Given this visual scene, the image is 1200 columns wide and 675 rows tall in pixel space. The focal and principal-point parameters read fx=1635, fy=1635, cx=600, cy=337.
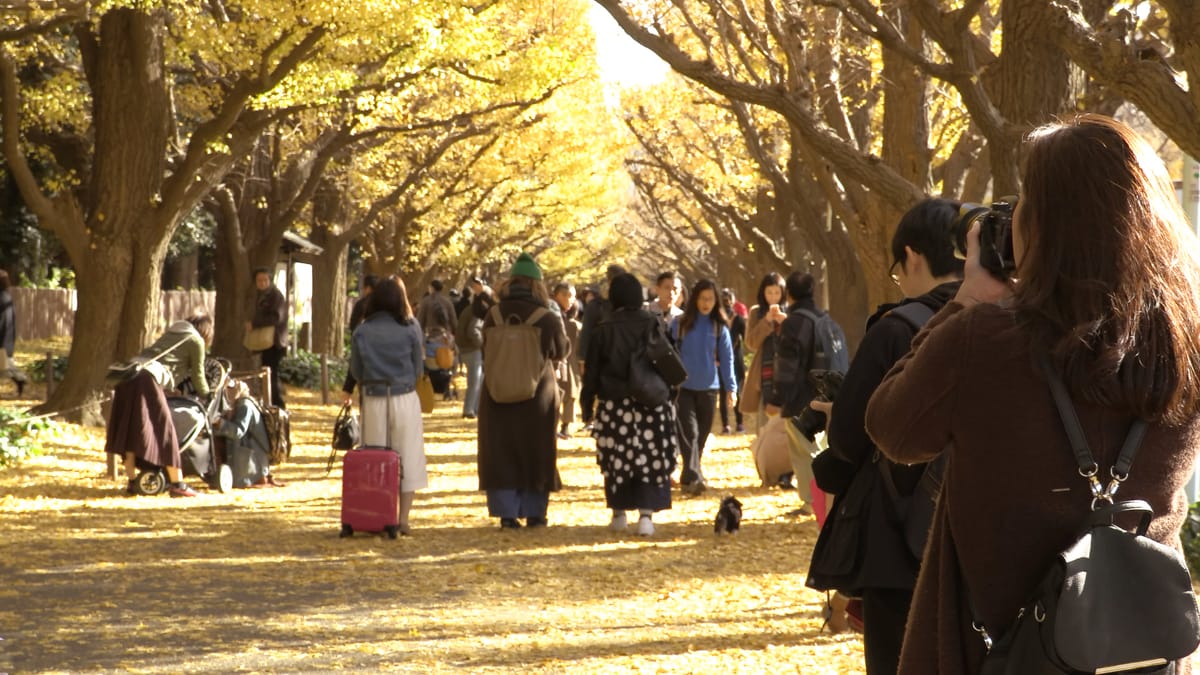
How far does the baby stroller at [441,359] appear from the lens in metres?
16.0

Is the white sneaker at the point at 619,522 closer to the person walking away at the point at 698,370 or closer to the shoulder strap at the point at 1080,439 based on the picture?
the person walking away at the point at 698,370

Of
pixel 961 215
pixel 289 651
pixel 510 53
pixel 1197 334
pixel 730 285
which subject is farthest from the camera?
pixel 730 285

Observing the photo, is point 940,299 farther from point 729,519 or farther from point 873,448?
point 729,519

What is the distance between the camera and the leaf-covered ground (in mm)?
7016

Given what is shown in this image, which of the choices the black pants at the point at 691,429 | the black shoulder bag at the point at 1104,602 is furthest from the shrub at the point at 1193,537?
the black shoulder bag at the point at 1104,602

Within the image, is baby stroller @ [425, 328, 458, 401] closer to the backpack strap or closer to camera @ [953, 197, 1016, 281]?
camera @ [953, 197, 1016, 281]

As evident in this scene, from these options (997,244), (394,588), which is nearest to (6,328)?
(394,588)

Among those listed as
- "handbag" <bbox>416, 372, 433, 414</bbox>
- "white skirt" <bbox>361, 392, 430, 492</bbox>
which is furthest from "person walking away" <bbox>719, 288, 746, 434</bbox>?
"white skirt" <bbox>361, 392, 430, 492</bbox>

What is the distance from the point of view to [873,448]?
4184 mm

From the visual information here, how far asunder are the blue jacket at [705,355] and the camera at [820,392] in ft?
29.2

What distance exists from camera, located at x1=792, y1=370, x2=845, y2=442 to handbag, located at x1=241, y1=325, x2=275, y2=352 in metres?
15.4

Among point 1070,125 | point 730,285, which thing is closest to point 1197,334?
point 1070,125

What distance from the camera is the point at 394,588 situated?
8.92 meters

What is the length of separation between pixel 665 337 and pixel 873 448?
6999mm
